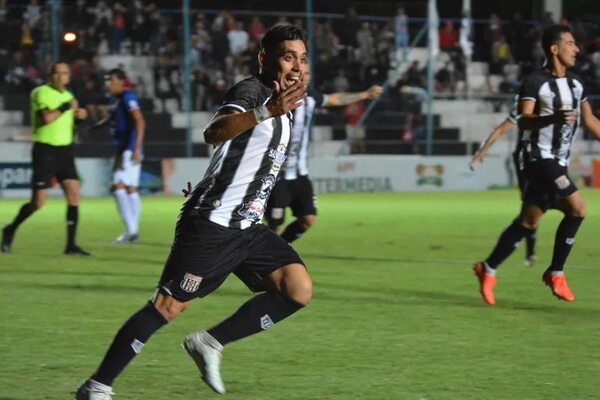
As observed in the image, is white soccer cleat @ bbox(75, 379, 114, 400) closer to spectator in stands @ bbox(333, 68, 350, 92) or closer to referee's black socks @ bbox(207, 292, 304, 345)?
referee's black socks @ bbox(207, 292, 304, 345)

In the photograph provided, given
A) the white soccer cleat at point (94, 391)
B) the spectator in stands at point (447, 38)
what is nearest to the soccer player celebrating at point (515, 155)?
the white soccer cleat at point (94, 391)

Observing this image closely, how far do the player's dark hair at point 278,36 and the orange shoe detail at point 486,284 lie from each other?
4278mm

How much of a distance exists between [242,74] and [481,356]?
22951 mm

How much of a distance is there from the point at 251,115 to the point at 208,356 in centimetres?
129

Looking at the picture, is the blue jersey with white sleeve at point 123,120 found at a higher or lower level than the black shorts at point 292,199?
higher

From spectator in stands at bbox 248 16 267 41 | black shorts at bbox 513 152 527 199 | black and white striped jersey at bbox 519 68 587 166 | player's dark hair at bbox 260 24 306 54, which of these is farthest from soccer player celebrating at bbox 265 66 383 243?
spectator in stands at bbox 248 16 267 41

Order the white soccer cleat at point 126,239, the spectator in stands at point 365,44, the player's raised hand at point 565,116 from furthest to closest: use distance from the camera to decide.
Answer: the spectator in stands at point 365,44 < the white soccer cleat at point 126,239 < the player's raised hand at point 565,116

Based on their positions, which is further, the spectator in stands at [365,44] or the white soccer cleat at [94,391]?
the spectator in stands at [365,44]

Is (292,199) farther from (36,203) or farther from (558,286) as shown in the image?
(558,286)

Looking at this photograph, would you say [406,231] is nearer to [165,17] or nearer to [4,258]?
[4,258]

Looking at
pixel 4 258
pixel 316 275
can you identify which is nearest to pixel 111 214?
pixel 4 258

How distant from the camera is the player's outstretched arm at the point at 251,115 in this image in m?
5.43

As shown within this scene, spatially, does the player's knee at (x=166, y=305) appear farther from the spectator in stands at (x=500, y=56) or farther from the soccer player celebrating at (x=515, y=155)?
the spectator in stands at (x=500, y=56)

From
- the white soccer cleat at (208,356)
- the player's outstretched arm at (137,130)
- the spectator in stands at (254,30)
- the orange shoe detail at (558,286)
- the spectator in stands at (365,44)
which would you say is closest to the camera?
the white soccer cleat at (208,356)
